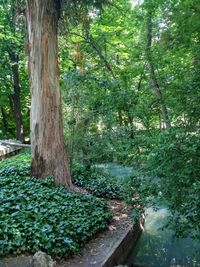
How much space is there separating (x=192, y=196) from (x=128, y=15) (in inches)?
407

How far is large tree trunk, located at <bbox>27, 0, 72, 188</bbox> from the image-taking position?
7207mm

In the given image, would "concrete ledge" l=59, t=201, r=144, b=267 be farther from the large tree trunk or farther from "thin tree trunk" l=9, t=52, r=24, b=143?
"thin tree trunk" l=9, t=52, r=24, b=143

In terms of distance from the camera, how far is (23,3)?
790cm

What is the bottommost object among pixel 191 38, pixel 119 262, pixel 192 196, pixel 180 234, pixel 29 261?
pixel 119 262

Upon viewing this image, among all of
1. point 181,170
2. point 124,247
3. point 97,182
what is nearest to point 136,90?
point 97,182

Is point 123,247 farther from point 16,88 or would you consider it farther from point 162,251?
point 16,88

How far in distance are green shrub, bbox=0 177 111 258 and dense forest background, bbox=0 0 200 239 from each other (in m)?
1.19

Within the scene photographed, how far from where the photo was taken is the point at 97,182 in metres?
8.58

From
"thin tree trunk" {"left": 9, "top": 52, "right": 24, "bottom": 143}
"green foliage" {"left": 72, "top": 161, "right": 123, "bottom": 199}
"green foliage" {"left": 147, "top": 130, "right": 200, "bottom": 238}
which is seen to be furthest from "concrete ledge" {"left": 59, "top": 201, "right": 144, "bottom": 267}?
"thin tree trunk" {"left": 9, "top": 52, "right": 24, "bottom": 143}

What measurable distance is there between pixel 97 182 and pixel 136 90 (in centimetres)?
279

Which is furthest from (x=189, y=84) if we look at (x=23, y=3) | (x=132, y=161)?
(x=23, y=3)

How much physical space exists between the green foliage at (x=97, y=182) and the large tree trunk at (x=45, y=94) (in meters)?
0.91

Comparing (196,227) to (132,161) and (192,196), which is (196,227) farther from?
(132,161)

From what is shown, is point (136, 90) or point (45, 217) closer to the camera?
point (45, 217)
